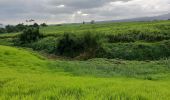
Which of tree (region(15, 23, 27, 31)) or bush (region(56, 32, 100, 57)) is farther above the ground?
bush (region(56, 32, 100, 57))

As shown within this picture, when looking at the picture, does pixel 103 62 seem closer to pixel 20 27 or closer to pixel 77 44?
pixel 77 44

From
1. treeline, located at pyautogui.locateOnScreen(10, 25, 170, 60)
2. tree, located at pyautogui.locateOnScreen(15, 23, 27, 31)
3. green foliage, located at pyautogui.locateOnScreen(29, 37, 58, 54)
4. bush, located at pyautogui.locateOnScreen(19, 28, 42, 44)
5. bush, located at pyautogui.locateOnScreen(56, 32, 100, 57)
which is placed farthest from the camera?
tree, located at pyautogui.locateOnScreen(15, 23, 27, 31)

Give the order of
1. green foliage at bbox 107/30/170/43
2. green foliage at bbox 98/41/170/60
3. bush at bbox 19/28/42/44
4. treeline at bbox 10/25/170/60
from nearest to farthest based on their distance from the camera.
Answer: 1. green foliage at bbox 98/41/170/60
2. treeline at bbox 10/25/170/60
3. green foliage at bbox 107/30/170/43
4. bush at bbox 19/28/42/44

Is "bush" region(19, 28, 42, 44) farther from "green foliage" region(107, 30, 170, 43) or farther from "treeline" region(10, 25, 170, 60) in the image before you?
"green foliage" region(107, 30, 170, 43)

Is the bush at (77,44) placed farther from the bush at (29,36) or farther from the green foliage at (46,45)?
the bush at (29,36)

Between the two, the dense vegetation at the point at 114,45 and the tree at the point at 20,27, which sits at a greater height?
the dense vegetation at the point at 114,45

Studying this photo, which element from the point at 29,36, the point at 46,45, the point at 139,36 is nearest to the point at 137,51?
the point at 139,36

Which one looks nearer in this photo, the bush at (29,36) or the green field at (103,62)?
the green field at (103,62)

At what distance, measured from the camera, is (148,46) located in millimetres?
81875

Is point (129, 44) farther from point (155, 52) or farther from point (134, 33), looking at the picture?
point (134, 33)

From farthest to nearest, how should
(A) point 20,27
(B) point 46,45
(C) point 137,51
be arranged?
(A) point 20,27, (B) point 46,45, (C) point 137,51

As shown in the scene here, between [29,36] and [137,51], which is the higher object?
[29,36]

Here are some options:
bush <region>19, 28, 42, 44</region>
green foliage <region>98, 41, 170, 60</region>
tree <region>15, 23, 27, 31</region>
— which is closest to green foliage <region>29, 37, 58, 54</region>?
bush <region>19, 28, 42, 44</region>

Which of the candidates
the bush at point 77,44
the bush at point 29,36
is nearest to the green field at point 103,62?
the bush at point 77,44
